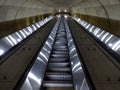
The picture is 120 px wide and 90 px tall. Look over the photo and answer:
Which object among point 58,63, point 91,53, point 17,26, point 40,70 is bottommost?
point 40,70

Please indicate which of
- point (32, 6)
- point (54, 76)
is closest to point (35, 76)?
point (54, 76)

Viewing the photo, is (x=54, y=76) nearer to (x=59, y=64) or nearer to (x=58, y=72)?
(x=58, y=72)

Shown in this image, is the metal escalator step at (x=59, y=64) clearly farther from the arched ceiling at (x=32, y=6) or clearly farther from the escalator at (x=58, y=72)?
the arched ceiling at (x=32, y=6)

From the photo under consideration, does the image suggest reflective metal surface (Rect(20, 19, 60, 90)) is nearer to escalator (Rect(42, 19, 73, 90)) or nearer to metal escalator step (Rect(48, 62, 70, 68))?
escalator (Rect(42, 19, 73, 90))

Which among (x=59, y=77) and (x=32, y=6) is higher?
(x=32, y=6)

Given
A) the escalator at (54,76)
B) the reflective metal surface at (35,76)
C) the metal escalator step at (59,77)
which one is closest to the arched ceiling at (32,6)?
the escalator at (54,76)

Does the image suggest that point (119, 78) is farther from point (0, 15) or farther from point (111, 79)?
point (0, 15)

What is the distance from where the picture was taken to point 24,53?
Result: 7590 millimetres

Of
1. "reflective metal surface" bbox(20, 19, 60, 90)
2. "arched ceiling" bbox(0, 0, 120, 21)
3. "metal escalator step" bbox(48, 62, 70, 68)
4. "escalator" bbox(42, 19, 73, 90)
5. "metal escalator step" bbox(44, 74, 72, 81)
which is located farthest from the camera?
"arched ceiling" bbox(0, 0, 120, 21)

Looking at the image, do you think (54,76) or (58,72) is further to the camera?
(58,72)

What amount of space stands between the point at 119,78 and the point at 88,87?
127 centimetres

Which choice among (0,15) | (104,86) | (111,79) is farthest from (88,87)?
(0,15)

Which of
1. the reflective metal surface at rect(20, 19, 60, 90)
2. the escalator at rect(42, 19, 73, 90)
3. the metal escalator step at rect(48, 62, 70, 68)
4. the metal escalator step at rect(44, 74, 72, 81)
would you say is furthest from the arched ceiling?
the metal escalator step at rect(44, 74, 72, 81)

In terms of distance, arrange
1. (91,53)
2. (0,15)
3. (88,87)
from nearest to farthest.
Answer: (88,87) < (91,53) < (0,15)
